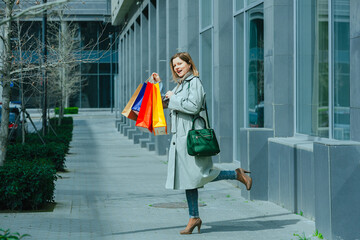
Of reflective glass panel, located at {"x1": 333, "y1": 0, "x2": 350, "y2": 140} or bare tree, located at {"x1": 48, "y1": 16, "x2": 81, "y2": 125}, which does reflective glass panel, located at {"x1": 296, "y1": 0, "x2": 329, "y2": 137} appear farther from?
bare tree, located at {"x1": 48, "y1": 16, "x2": 81, "y2": 125}

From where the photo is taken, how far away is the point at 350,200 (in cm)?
725

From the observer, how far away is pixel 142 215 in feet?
31.0

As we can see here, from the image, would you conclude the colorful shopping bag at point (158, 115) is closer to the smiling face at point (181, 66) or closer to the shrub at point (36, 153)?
the smiling face at point (181, 66)

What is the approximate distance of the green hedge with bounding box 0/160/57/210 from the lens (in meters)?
9.70

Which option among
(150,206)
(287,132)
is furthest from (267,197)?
(150,206)

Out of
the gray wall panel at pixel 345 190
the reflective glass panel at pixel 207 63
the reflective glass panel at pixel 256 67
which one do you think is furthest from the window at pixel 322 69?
the reflective glass panel at pixel 207 63

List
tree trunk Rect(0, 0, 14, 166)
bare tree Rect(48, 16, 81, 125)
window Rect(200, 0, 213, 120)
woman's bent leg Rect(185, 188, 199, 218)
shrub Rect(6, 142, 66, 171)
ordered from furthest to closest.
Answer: window Rect(200, 0, 213, 120)
shrub Rect(6, 142, 66, 171)
bare tree Rect(48, 16, 81, 125)
tree trunk Rect(0, 0, 14, 166)
woman's bent leg Rect(185, 188, 199, 218)

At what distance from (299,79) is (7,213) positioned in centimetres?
482


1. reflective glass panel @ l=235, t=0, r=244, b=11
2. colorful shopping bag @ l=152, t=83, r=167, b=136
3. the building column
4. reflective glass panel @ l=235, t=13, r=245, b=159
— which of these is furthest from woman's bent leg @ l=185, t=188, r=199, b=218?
reflective glass panel @ l=235, t=0, r=244, b=11

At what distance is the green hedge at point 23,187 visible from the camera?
31.8ft

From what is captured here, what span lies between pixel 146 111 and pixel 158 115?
7.8 inches

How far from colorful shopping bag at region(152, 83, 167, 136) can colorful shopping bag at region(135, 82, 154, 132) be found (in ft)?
0.19

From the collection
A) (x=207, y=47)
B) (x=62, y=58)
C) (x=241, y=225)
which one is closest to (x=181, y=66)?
(x=241, y=225)

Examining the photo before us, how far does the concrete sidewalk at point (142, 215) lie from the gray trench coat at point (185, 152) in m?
0.65
